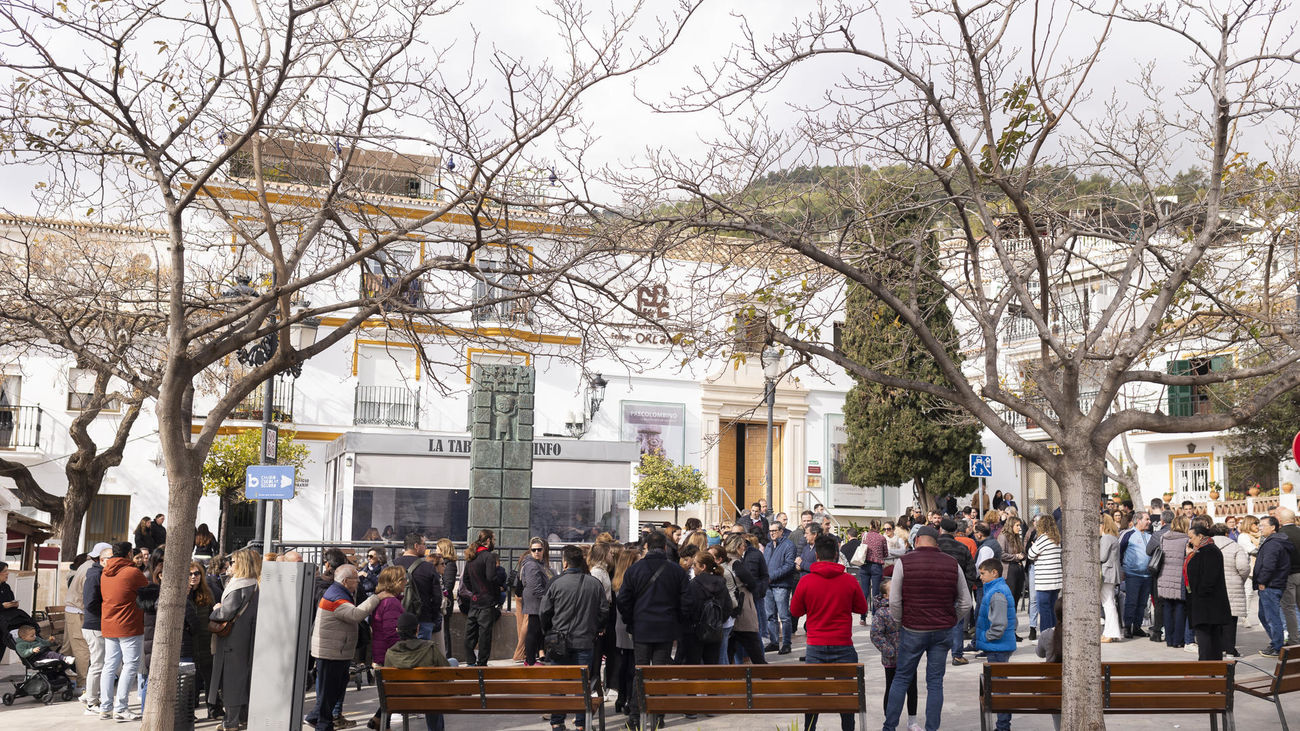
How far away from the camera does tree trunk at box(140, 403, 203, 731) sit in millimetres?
8773

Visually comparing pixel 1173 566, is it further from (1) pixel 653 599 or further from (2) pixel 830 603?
(1) pixel 653 599

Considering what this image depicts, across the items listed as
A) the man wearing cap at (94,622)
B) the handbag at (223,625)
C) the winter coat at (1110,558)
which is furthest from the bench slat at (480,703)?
the winter coat at (1110,558)

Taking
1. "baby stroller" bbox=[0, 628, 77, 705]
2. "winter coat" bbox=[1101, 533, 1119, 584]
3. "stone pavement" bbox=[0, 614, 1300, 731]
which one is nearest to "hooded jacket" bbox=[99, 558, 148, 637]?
"stone pavement" bbox=[0, 614, 1300, 731]

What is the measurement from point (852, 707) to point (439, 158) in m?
5.60

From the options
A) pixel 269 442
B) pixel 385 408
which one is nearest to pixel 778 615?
pixel 269 442

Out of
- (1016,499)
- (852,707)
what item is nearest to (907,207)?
(852,707)

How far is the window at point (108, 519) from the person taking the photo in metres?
32.0

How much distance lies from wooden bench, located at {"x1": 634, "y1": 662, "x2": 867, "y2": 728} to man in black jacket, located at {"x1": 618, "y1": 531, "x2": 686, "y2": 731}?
145cm

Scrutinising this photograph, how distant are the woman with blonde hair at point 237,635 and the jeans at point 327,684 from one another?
0.77 m

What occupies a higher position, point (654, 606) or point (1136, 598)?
point (654, 606)

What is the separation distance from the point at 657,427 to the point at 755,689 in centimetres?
2520

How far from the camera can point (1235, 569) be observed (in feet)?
47.2

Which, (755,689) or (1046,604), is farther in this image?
(1046,604)

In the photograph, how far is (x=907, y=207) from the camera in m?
9.20
